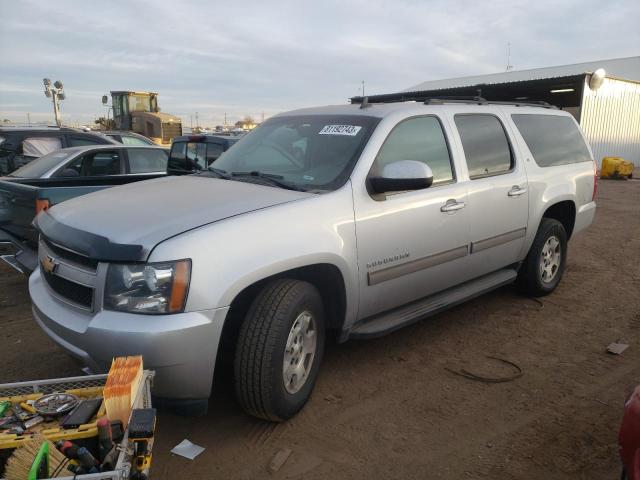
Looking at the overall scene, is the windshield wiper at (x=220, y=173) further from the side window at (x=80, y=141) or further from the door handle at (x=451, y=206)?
the side window at (x=80, y=141)

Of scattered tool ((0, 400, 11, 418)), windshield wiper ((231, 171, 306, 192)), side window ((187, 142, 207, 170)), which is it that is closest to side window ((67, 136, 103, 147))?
side window ((187, 142, 207, 170))

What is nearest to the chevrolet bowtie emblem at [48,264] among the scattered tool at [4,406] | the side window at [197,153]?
the scattered tool at [4,406]

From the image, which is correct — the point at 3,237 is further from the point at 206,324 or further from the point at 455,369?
the point at 455,369

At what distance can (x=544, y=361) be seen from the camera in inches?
155

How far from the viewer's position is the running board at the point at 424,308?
346cm

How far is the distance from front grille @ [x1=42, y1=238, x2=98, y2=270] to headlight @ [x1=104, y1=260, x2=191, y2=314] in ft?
0.88

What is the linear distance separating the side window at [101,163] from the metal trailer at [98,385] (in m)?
5.27

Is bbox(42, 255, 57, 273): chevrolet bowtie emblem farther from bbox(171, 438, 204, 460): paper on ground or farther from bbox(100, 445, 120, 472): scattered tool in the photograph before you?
bbox(100, 445, 120, 472): scattered tool

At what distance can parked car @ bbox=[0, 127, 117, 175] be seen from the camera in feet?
30.8

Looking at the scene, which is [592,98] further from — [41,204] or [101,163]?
[41,204]

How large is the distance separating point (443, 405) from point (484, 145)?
2.23 m

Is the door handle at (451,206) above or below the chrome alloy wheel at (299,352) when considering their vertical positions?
above

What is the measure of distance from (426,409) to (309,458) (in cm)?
87

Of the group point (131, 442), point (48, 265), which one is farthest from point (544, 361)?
point (48, 265)
